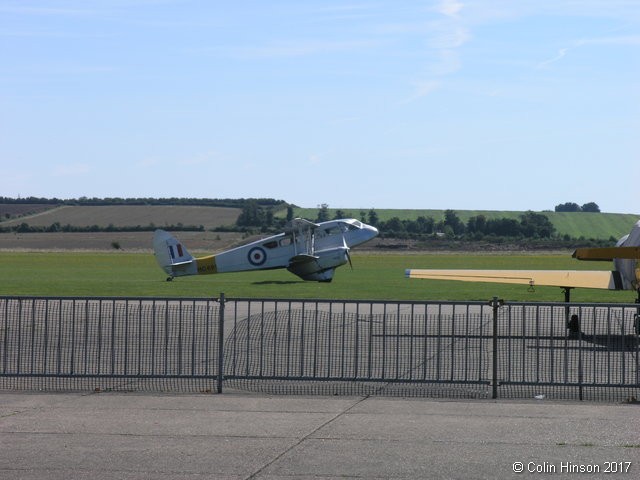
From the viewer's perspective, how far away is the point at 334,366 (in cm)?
1330

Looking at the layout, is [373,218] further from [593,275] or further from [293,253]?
[593,275]

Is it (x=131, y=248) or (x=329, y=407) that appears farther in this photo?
(x=131, y=248)

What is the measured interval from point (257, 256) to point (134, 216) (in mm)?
105276

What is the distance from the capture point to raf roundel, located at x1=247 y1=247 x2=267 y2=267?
4725 cm

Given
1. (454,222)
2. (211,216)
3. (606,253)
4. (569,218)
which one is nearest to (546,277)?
(606,253)

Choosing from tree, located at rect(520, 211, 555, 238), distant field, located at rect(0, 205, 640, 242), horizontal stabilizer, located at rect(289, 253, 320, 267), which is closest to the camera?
horizontal stabilizer, located at rect(289, 253, 320, 267)

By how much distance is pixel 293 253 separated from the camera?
46.5 metres

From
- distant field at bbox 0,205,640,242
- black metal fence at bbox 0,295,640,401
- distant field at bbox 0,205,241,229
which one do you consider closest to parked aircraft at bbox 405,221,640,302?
black metal fence at bbox 0,295,640,401

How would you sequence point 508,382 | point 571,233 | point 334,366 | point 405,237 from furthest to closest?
point 571,233, point 405,237, point 334,366, point 508,382

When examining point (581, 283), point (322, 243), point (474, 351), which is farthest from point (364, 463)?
point (322, 243)

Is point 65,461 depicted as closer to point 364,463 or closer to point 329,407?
point 364,463

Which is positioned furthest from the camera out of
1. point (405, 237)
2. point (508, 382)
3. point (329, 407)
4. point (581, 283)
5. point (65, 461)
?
point (405, 237)

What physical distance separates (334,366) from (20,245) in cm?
11075

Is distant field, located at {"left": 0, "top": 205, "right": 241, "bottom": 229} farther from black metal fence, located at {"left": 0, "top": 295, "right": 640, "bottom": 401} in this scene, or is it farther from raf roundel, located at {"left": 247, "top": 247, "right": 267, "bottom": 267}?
black metal fence, located at {"left": 0, "top": 295, "right": 640, "bottom": 401}
